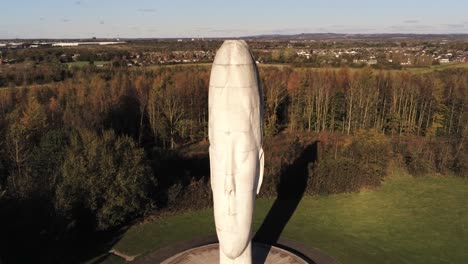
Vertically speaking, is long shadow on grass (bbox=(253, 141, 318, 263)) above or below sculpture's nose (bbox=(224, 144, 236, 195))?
below

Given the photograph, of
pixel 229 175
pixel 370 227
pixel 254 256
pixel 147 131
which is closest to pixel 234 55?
pixel 229 175

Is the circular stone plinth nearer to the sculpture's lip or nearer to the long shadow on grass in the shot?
the long shadow on grass

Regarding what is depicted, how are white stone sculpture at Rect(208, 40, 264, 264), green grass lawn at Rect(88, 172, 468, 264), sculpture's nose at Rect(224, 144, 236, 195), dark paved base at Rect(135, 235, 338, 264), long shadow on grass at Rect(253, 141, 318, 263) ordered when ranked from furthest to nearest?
long shadow on grass at Rect(253, 141, 318, 263) → green grass lawn at Rect(88, 172, 468, 264) → dark paved base at Rect(135, 235, 338, 264) → sculpture's nose at Rect(224, 144, 236, 195) → white stone sculpture at Rect(208, 40, 264, 264)

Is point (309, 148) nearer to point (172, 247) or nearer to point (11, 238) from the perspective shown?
point (172, 247)

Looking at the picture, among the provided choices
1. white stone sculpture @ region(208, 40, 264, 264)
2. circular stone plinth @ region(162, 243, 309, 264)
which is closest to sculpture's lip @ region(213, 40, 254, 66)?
white stone sculpture @ region(208, 40, 264, 264)

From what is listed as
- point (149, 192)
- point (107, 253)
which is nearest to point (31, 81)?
point (149, 192)

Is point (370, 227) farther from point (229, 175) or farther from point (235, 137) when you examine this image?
point (235, 137)

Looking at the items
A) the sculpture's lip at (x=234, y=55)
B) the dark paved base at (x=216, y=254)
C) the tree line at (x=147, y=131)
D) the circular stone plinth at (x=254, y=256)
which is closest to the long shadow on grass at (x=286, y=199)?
the circular stone plinth at (x=254, y=256)
